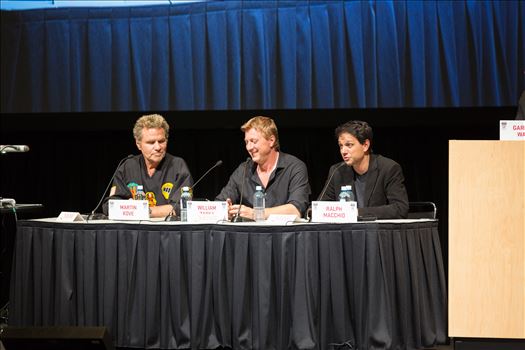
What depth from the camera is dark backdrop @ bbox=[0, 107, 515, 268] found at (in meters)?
5.42

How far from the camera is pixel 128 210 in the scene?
3602mm

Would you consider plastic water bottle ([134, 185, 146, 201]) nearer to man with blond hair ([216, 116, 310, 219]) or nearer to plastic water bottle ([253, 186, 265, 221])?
man with blond hair ([216, 116, 310, 219])

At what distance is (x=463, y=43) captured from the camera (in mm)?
5199

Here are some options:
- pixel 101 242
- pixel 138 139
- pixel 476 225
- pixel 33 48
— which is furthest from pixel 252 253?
pixel 33 48

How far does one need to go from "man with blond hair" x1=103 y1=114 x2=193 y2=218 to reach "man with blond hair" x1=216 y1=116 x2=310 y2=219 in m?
0.32

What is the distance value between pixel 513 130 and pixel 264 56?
257cm

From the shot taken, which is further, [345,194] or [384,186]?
[384,186]

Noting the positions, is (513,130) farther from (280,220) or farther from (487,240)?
(280,220)

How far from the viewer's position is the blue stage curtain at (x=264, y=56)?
5195 millimetres

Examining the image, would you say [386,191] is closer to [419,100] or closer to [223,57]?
[419,100]

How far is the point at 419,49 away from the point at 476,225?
8.01ft

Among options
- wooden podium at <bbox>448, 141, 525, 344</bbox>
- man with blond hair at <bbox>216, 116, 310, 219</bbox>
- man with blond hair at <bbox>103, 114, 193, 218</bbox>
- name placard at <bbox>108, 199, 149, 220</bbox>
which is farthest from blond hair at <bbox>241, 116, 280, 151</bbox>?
wooden podium at <bbox>448, 141, 525, 344</bbox>

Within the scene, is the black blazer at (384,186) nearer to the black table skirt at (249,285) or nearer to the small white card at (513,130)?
the black table skirt at (249,285)

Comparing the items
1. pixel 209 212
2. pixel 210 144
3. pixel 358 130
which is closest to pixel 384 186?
pixel 358 130
